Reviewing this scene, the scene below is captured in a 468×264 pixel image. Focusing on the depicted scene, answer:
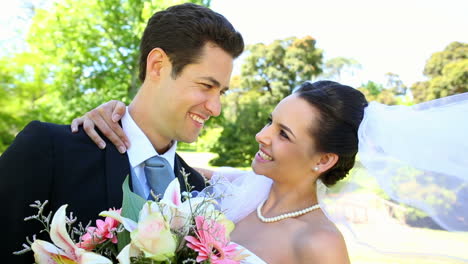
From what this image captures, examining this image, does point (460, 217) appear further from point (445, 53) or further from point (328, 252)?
point (445, 53)

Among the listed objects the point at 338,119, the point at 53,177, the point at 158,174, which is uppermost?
the point at 338,119

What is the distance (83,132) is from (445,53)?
30281 millimetres

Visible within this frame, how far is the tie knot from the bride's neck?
79 cm

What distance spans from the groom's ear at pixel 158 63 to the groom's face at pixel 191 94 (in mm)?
45

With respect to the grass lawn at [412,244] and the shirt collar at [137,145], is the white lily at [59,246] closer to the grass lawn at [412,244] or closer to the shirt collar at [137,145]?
the shirt collar at [137,145]

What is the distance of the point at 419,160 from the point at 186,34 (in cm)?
169

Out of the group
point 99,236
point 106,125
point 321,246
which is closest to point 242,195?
point 321,246

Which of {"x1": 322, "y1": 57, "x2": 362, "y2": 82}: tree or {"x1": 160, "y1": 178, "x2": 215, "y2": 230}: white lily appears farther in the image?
{"x1": 322, "y1": 57, "x2": 362, "y2": 82}: tree

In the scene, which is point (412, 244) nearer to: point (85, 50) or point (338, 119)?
point (338, 119)

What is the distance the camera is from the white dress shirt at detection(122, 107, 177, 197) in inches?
102

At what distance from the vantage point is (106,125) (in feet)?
8.79

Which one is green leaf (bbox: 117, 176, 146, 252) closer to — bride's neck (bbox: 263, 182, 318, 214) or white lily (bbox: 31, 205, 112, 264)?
white lily (bbox: 31, 205, 112, 264)

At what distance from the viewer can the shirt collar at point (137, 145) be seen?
264cm

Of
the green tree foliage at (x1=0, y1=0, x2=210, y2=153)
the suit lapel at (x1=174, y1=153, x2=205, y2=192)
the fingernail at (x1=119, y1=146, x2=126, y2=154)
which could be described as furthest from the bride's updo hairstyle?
the green tree foliage at (x1=0, y1=0, x2=210, y2=153)
